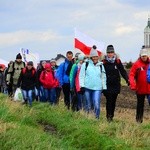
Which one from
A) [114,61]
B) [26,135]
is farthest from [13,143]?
[114,61]

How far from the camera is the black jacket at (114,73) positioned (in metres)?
12.9

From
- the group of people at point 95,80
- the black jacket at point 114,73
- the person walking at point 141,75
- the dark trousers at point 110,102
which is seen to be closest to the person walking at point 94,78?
the group of people at point 95,80

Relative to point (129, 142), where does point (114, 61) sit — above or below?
above

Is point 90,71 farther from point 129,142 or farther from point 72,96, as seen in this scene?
point 129,142

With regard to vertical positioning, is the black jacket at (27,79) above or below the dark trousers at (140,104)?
above

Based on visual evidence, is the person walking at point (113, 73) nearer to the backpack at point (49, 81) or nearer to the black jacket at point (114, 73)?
the black jacket at point (114, 73)

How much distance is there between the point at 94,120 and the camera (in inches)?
446

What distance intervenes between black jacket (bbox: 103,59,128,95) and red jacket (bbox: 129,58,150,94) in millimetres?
449

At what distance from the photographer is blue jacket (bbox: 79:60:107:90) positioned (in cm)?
1306

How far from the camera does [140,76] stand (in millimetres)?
12547

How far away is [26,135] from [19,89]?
8.59 metres

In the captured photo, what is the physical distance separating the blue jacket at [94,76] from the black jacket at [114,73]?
0.11 m

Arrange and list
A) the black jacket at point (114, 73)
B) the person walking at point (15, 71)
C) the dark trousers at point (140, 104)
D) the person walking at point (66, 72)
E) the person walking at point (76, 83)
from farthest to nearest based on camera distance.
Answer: the person walking at point (15, 71), the person walking at point (66, 72), the person walking at point (76, 83), the black jacket at point (114, 73), the dark trousers at point (140, 104)

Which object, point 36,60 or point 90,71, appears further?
point 36,60
